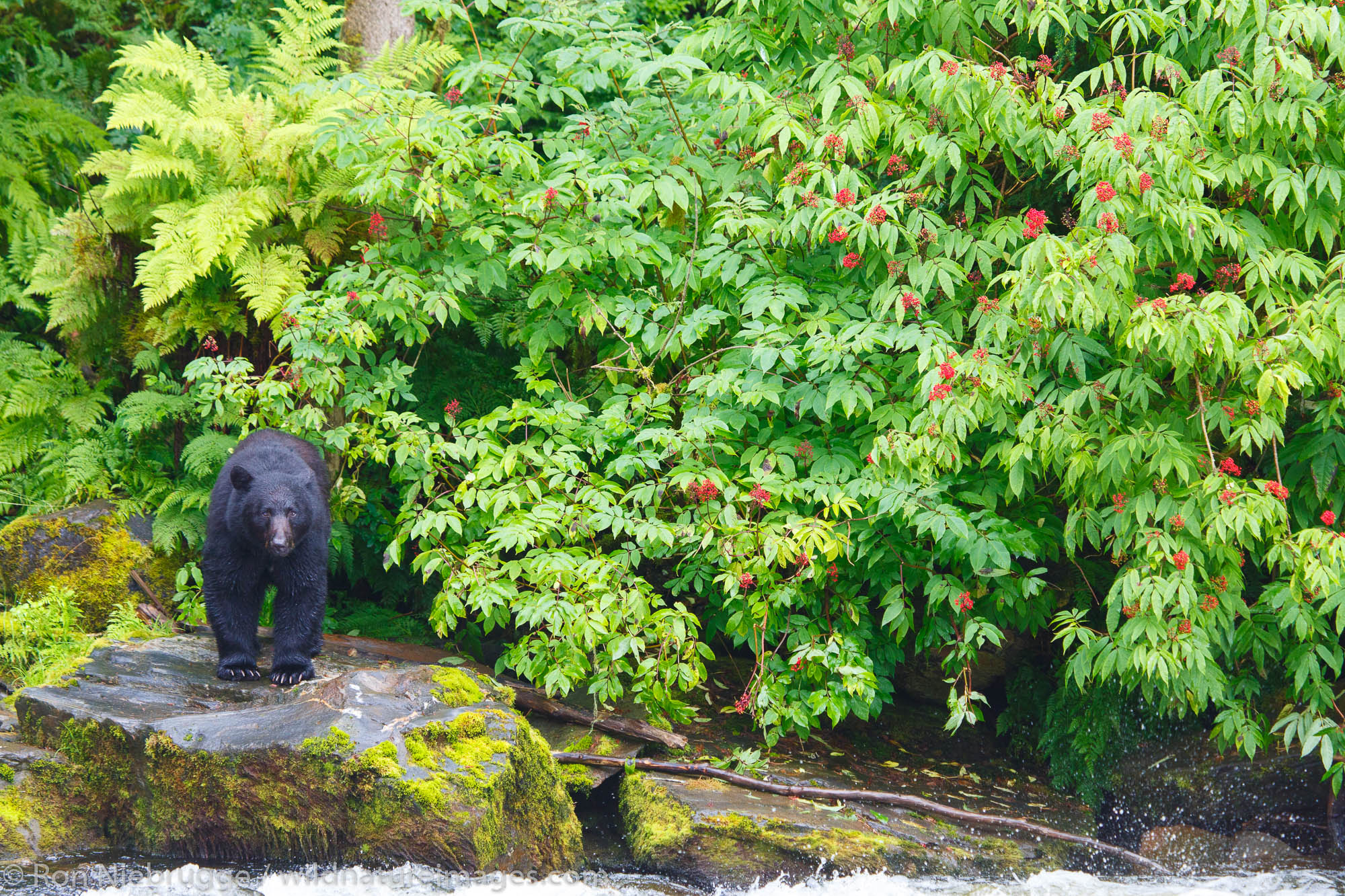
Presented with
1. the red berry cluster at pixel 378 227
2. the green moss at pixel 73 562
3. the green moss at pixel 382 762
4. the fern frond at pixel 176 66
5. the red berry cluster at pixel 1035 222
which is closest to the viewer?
the green moss at pixel 382 762

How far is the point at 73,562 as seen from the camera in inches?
250

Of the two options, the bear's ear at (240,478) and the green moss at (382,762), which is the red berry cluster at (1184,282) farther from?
the bear's ear at (240,478)

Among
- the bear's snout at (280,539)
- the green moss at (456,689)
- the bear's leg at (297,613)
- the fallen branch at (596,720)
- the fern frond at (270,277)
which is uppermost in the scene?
the fern frond at (270,277)

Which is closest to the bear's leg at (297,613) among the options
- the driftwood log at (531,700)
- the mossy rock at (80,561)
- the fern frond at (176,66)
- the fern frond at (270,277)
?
the driftwood log at (531,700)

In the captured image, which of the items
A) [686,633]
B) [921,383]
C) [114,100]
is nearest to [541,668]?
[686,633]

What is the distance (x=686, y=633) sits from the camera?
18.2 ft

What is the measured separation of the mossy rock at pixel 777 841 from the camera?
4965 millimetres

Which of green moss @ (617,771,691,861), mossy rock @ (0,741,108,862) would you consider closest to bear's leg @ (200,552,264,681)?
mossy rock @ (0,741,108,862)

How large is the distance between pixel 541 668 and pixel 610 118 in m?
3.49

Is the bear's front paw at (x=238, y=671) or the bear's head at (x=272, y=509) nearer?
the bear's head at (x=272, y=509)

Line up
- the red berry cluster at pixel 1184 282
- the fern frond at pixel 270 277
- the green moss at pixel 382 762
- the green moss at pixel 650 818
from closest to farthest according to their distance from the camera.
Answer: the green moss at pixel 382 762
the red berry cluster at pixel 1184 282
the green moss at pixel 650 818
the fern frond at pixel 270 277

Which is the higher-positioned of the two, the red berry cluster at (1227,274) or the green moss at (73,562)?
the red berry cluster at (1227,274)

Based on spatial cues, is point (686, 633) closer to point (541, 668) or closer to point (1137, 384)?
point (541, 668)

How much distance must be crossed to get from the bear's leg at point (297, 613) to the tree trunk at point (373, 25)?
4.79 meters
